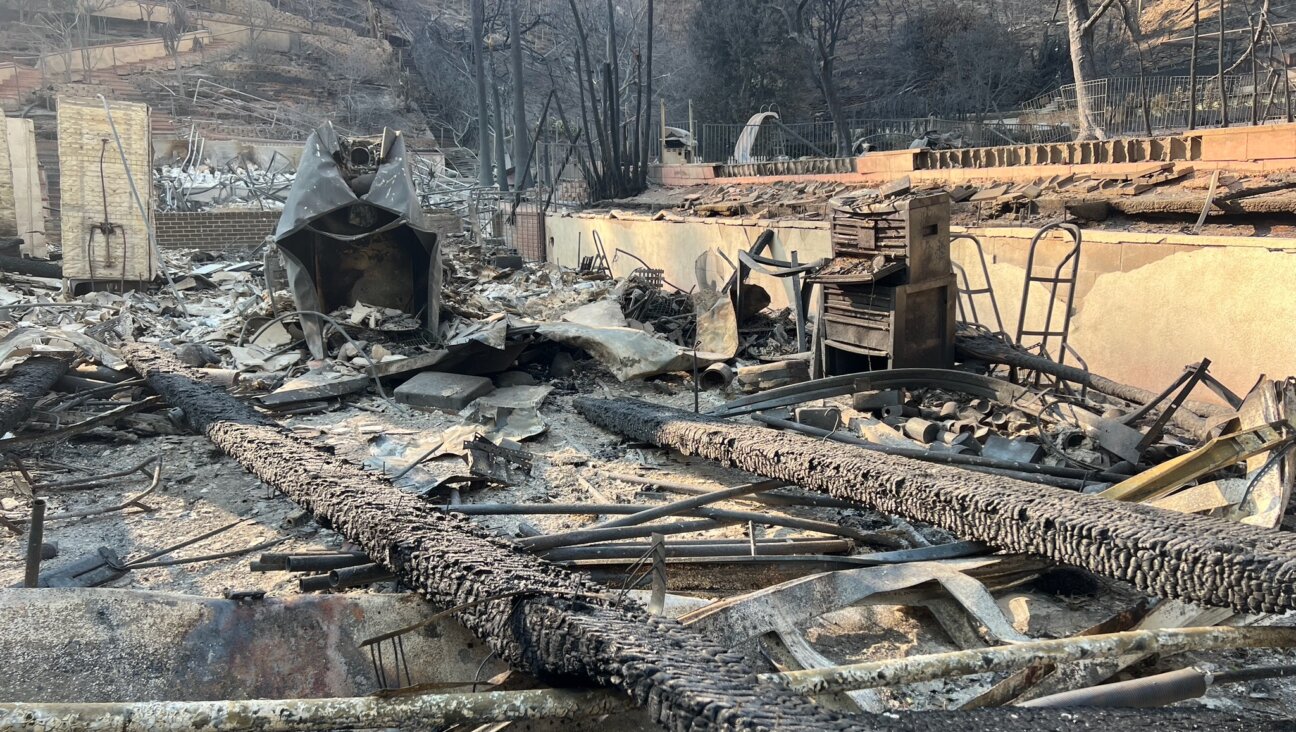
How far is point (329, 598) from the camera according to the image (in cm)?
295

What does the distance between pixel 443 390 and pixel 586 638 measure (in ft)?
15.5

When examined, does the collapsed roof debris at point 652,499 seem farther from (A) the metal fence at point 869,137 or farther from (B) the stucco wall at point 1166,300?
(A) the metal fence at point 869,137

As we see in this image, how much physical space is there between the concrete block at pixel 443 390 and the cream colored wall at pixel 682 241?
3382 mm

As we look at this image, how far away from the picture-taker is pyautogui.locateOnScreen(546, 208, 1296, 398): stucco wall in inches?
219

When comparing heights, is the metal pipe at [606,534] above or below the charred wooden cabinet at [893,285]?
below

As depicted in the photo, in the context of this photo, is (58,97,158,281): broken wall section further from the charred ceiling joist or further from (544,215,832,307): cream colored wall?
the charred ceiling joist

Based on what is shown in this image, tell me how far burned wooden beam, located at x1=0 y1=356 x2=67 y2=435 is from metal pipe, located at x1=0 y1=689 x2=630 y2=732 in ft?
13.0

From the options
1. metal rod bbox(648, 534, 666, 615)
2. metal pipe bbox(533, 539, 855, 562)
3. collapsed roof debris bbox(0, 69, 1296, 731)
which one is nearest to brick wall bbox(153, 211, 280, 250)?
collapsed roof debris bbox(0, 69, 1296, 731)

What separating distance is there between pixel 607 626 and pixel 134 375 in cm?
603

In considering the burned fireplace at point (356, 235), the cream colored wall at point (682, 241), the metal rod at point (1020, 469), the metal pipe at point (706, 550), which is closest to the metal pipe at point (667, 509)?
the metal pipe at point (706, 550)

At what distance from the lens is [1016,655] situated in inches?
94.0

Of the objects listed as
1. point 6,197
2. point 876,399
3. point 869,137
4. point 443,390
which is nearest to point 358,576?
point 443,390

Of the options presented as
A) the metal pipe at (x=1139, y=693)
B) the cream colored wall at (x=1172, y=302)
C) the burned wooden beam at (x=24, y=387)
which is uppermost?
the cream colored wall at (x=1172, y=302)

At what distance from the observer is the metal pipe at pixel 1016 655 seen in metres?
2.29
